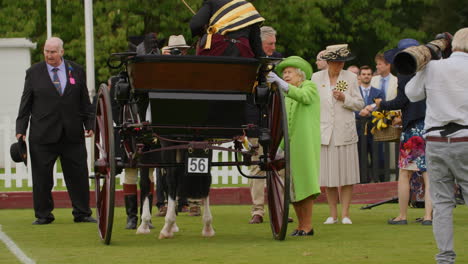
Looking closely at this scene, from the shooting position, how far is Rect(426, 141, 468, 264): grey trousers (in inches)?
339

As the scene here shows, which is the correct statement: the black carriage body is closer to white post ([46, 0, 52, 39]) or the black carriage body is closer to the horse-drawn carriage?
the horse-drawn carriage

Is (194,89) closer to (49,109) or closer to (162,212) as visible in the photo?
(49,109)

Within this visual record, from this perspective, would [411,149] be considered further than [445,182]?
Yes

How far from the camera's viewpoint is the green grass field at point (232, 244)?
9.46m

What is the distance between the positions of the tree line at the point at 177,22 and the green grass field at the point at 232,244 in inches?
793

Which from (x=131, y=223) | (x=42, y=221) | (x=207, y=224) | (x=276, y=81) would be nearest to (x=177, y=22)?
(x=42, y=221)

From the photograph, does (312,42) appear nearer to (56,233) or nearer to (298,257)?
(56,233)

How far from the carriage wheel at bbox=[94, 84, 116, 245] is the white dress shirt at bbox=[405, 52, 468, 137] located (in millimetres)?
2778

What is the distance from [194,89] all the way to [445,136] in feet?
8.18

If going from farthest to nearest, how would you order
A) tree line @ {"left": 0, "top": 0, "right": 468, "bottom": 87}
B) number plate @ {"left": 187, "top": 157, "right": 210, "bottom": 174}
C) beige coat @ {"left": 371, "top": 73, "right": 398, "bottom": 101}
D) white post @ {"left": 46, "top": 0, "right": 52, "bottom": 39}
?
tree line @ {"left": 0, "top": 0, "right": 468, "bottom": 87}, white post @ {"left": 46, "top": 0, "right": 52, "bottom": 39}, beige coat @ {"left": 371, "top": 73, "right": 398, "bottom": 101}, number plate @ {"left": 187, "top": 157, "right": 210, "bottom": 174}

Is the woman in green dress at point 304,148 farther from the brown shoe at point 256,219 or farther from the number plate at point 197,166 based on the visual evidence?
the brown shoe at point 256,219

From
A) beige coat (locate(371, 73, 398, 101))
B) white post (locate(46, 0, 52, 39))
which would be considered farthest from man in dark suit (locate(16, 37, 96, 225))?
white post (locate(46, 0, 52, 39))

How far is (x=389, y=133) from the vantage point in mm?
14016

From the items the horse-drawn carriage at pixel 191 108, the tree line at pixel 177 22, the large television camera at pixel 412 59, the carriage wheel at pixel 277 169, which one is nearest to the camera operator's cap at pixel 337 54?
the carriage wheel at pixel 277 169
